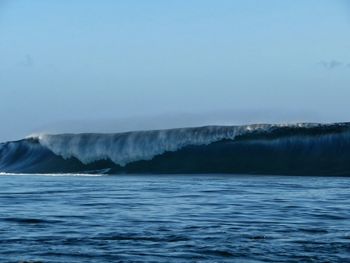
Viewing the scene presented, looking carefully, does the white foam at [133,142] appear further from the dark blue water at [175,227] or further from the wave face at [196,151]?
the dark blue water at [175,227]

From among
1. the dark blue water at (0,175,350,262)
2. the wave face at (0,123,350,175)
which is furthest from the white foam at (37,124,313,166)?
the dark blue water at (0,175,350,262)

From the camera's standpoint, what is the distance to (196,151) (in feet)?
157

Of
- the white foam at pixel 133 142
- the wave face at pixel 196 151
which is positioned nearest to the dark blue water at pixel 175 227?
the wave face at pixel 196 151

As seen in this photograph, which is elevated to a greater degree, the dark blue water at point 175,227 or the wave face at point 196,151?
the wave face at point 196,151

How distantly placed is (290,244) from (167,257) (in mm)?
2206

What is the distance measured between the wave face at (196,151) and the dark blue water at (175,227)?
19.6 meters

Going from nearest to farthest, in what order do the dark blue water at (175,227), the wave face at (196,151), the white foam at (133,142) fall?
1. the dark blue water at (175,227)
2. the wave face at (196,151)
3. the white foam at (133,142)

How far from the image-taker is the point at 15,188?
26.7 metres

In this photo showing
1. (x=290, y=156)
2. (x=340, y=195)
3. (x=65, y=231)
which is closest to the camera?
(x=65, y=231)

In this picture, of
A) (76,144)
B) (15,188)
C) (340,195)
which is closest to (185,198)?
(340,195)

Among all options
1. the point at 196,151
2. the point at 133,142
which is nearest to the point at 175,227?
the point at 196,151

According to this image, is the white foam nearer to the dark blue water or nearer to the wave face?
the wave face

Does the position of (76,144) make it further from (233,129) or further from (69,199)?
(69,199)

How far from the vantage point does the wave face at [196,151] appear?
43469 millimetres
